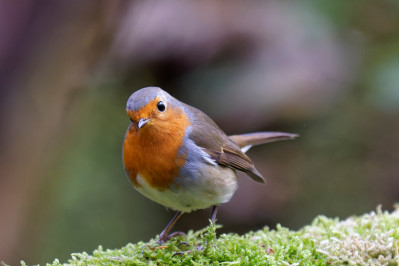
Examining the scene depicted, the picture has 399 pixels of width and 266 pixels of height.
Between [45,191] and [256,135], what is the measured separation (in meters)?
3.08

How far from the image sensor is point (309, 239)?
3129 mm

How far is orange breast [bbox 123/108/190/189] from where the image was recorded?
3.18m

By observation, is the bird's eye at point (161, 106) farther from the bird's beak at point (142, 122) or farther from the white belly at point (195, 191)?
the white belly at point (195, 191)

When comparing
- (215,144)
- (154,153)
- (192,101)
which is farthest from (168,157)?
(192,101)

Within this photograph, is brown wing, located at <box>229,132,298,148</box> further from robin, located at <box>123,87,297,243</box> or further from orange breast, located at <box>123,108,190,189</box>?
orange breast, located at <box>123,108,190,189</box>

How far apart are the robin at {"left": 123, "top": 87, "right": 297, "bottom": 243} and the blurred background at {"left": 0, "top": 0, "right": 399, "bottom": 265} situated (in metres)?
2.26

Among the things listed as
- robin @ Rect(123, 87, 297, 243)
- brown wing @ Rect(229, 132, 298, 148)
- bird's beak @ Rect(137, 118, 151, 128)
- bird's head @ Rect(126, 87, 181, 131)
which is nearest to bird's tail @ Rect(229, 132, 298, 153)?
brown wing @ Rect(229, 132, 298, 148)

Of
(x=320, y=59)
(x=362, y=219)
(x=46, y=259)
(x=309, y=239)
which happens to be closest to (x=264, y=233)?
(x=309, y=239)

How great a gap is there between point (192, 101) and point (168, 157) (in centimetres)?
303

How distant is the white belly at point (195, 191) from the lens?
3219mm

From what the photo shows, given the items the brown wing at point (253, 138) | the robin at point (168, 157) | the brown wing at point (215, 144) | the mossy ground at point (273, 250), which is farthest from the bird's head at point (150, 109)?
the brown wing at point (253, 138)

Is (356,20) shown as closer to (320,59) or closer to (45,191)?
(320,59)

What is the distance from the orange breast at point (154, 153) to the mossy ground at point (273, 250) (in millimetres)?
420

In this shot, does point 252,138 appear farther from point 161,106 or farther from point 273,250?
point 273,250
